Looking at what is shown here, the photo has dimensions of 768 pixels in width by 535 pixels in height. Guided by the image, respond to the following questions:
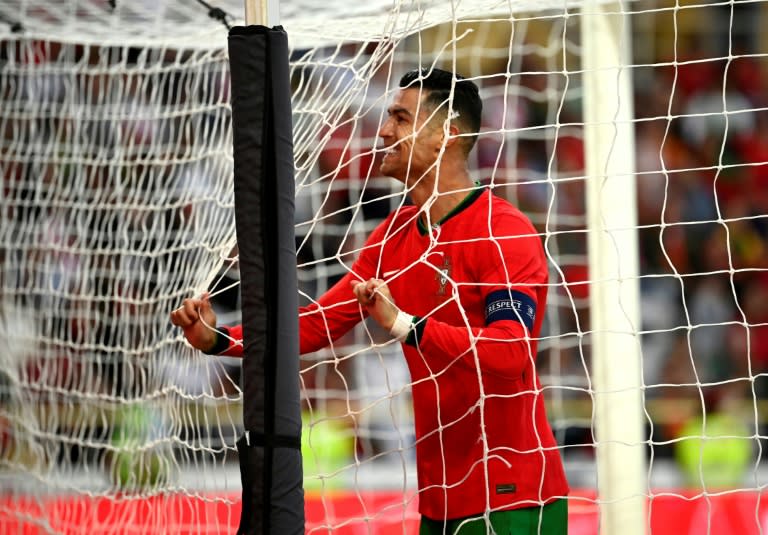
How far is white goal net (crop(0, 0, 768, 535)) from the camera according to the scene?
315 cm

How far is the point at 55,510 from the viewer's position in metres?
3.67

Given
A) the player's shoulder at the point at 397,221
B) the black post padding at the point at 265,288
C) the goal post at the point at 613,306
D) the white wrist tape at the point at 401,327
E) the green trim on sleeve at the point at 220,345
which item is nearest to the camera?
the black post padding at the point at 265,288

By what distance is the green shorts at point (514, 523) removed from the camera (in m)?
2.33

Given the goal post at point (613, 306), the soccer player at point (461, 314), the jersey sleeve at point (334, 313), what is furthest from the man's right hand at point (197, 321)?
the goal post at point (613, 306)

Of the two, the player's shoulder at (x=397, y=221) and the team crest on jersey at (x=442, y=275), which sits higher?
the player's shoulder at (x=397, y=221)

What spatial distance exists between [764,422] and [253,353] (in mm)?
4035

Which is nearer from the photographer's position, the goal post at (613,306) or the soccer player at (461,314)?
the soccer player at (461,314)

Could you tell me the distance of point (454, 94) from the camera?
2525 mm

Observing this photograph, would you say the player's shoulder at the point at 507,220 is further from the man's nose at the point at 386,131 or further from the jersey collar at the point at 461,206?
the man's nose at the point at 386,131

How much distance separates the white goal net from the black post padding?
1.52 ft

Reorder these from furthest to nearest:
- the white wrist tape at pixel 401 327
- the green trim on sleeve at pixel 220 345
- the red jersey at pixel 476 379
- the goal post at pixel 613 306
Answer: the goal post at pixel 613 306, the green trim on sleeve at pixel 220 345, the red jersey at pixel 476 379, the white wrist tape at pixel 401 327

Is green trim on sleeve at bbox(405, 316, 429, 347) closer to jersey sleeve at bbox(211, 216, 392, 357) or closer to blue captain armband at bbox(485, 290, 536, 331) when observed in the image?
blue captain armband at bbox(485, 290, 536, 331)

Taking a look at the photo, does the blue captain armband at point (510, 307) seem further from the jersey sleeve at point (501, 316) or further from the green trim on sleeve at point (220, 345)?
the green trim on sleeve at point (220, 345)

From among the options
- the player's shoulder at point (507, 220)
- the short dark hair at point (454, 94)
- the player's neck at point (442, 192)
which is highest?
the short dark hair at point (454, 94)
